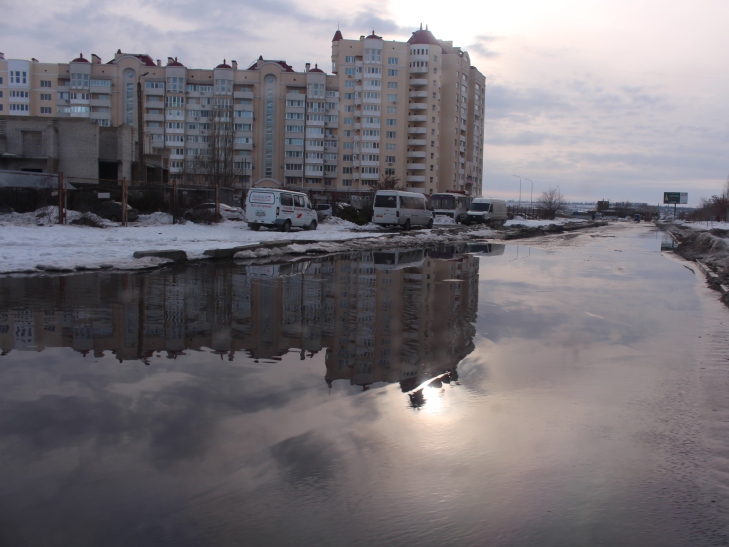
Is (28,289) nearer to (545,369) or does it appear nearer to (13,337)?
(13,337)

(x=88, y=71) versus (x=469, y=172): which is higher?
(x=88, y=71)

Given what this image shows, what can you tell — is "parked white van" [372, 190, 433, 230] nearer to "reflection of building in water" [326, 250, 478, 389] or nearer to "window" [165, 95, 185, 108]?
"reflection of building in water" [326, 250, 478, 389]

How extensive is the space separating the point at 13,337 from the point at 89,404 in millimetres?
3337

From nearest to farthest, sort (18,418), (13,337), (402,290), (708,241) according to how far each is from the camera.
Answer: (18,418) < (13,337) < (402,290) < (708,241)

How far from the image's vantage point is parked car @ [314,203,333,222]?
4144 cm

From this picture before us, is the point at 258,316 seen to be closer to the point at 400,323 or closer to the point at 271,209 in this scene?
the point at 400,323

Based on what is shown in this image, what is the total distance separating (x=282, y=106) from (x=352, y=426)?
110029mm

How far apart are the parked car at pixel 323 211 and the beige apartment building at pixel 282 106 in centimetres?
6078

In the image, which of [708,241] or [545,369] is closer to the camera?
[545,369]

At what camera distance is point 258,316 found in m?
10.2

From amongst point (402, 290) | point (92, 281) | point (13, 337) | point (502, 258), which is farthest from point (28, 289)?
point (502, 258)

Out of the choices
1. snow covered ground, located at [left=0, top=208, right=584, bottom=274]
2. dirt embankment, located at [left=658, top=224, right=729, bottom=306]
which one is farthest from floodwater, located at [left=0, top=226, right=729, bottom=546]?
dirt embankment, located at [left=658, top=224, right=729, bottom=306]

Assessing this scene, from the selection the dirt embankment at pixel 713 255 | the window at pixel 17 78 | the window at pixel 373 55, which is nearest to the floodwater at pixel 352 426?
the dirt embankment at pixel 713 255

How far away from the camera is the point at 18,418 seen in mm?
5285
